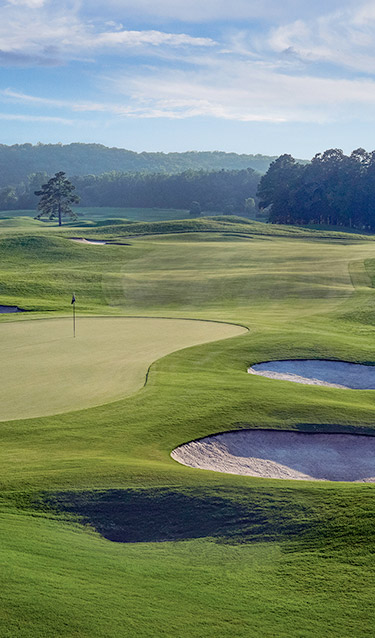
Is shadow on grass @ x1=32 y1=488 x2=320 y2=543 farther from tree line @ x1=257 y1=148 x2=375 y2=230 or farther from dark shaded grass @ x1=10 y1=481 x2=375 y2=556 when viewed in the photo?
tree line @ x1=257 y1=148 x2=375 y2=230

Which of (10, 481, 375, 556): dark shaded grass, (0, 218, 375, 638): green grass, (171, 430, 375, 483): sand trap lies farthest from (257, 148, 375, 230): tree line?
(10, 481, 375, 556): dark shaded grass

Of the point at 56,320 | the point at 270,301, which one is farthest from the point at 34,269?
the point at 56,320

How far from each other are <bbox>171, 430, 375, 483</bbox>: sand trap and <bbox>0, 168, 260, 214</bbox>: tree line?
492 feet

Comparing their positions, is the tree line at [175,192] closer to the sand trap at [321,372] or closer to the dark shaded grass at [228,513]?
the sand trap at [321,372]

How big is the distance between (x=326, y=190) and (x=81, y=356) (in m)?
97.9

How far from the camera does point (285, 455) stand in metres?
17.9

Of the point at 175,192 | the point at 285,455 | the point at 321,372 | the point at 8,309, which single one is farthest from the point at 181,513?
the point at 175,192

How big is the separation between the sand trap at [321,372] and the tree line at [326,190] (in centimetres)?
9222

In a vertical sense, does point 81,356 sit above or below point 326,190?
below

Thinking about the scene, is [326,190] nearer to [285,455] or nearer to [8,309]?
[8,309]

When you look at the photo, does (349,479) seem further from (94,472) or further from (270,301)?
(270,301)

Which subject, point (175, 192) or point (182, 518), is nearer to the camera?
point (182, 518)

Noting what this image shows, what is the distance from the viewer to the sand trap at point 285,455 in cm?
1678

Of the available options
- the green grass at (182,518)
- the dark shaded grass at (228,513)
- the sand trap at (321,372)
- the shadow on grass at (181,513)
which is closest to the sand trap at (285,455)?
the green grass at (182,518)
